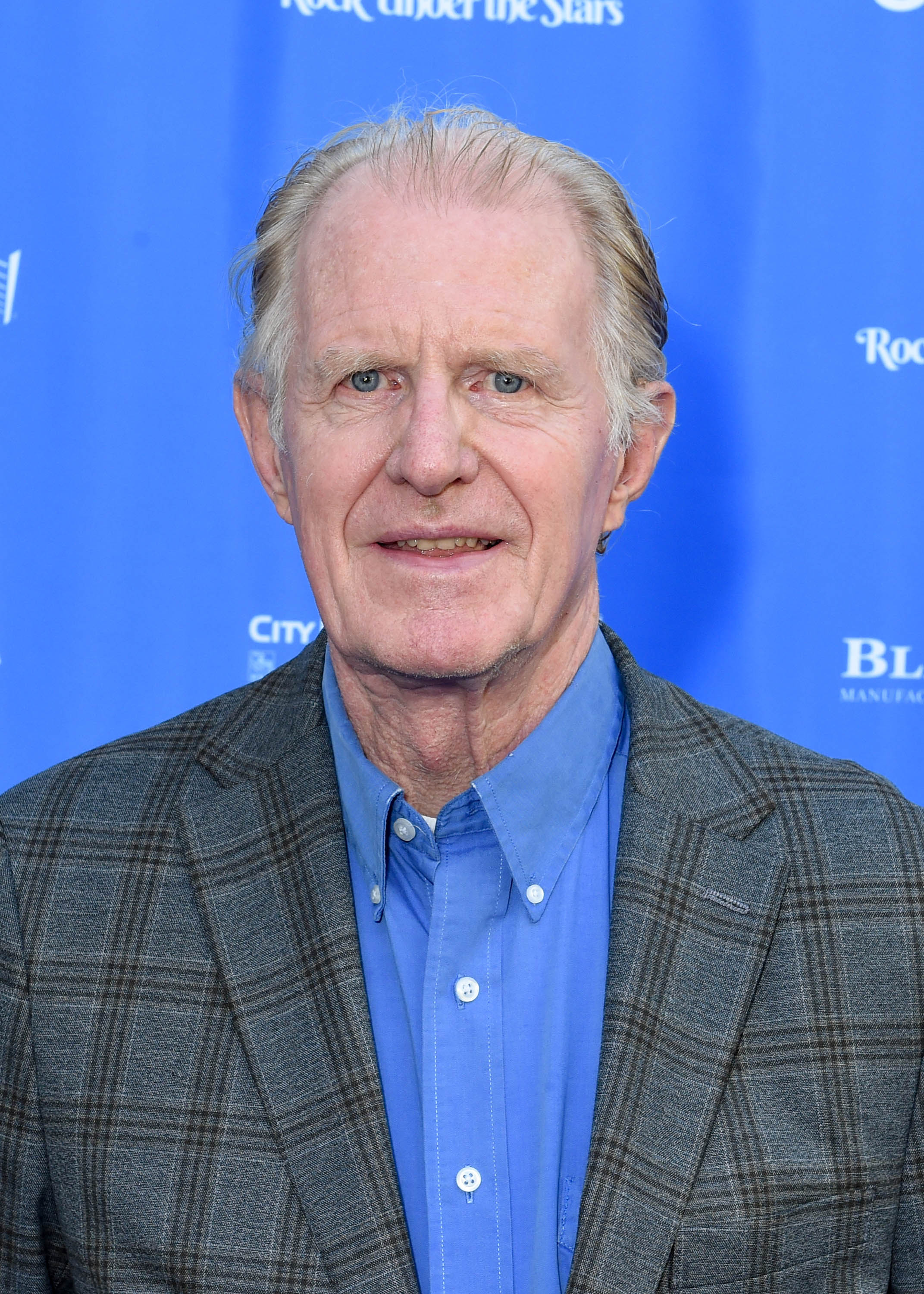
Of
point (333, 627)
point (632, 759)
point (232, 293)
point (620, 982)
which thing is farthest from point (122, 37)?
point (620, 982)

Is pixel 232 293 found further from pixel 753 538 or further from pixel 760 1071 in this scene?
pixel 760 1071

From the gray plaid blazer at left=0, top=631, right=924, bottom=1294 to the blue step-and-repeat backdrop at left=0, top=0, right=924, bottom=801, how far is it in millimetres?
837

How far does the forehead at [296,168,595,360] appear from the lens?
1.60m

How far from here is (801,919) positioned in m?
1.64

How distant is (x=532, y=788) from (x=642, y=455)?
51 cm

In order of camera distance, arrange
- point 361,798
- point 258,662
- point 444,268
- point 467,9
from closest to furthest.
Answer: point 444,268, point 361,798, point 467,9, point 258,662

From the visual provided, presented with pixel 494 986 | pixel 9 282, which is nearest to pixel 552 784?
pixel 494 986

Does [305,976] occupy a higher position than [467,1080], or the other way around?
[305,976]

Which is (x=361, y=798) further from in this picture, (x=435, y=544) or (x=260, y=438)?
(x=260, y=438)

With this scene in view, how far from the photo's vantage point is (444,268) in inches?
63.2

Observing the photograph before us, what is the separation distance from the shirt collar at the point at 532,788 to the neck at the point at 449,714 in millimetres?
25

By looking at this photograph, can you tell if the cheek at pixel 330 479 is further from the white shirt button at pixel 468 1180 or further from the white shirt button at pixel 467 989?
the white shirt button at pixel 468 1180

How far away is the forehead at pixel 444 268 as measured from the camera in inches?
63.0

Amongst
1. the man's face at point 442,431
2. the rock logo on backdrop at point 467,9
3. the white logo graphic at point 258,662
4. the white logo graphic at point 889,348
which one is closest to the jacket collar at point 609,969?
the man's face at point 442,431
